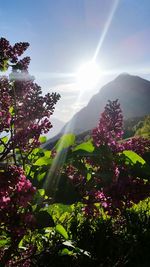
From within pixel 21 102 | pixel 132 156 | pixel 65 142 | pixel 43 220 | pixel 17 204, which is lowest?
pixel 43 220

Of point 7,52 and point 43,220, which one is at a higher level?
point 7,52

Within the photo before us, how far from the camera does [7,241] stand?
11.2ft

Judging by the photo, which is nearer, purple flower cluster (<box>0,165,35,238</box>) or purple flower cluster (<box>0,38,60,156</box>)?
purple flower cluster (<box>0,165,35,238</box>)

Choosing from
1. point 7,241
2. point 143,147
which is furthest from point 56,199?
point 143,147

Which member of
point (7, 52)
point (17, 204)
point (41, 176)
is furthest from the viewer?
point (7, 52)

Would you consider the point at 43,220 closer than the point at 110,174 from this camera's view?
Yes

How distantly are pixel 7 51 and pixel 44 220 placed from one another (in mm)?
2073

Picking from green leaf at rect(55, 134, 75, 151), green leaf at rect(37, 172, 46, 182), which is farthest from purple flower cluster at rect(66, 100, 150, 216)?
green leaf at rect(37, 172, 46, 182)

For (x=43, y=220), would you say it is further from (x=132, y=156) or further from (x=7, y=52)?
(x=7, y=52)

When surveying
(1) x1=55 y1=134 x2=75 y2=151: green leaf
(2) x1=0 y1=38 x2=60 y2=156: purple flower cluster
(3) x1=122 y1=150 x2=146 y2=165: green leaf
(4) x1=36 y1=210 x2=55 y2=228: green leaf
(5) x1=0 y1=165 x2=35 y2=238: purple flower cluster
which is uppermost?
(2) x1=0 y1=38 x2=60 y2=156: purple flower cluster

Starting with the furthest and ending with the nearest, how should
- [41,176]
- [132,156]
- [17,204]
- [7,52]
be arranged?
[7,52], [41,176], [132,156], [17,204]

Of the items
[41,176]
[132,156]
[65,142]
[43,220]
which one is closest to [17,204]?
[43,220]

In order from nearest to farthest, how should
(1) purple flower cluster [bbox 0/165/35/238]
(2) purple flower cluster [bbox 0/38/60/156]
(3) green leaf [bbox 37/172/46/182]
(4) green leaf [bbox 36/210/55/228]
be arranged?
(1) purple flower cluster [bbox 0/165/35/238] → (4) green leaf [bbox 36/210/55/228] → (3) green leaf [bbox 37/172/46/182] → (2) purple flower cluster [bbox 0/38/60/156]

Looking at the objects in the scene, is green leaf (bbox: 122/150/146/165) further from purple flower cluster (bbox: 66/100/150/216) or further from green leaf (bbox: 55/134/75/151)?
green leaf (bbox: 55/134/75/151)
